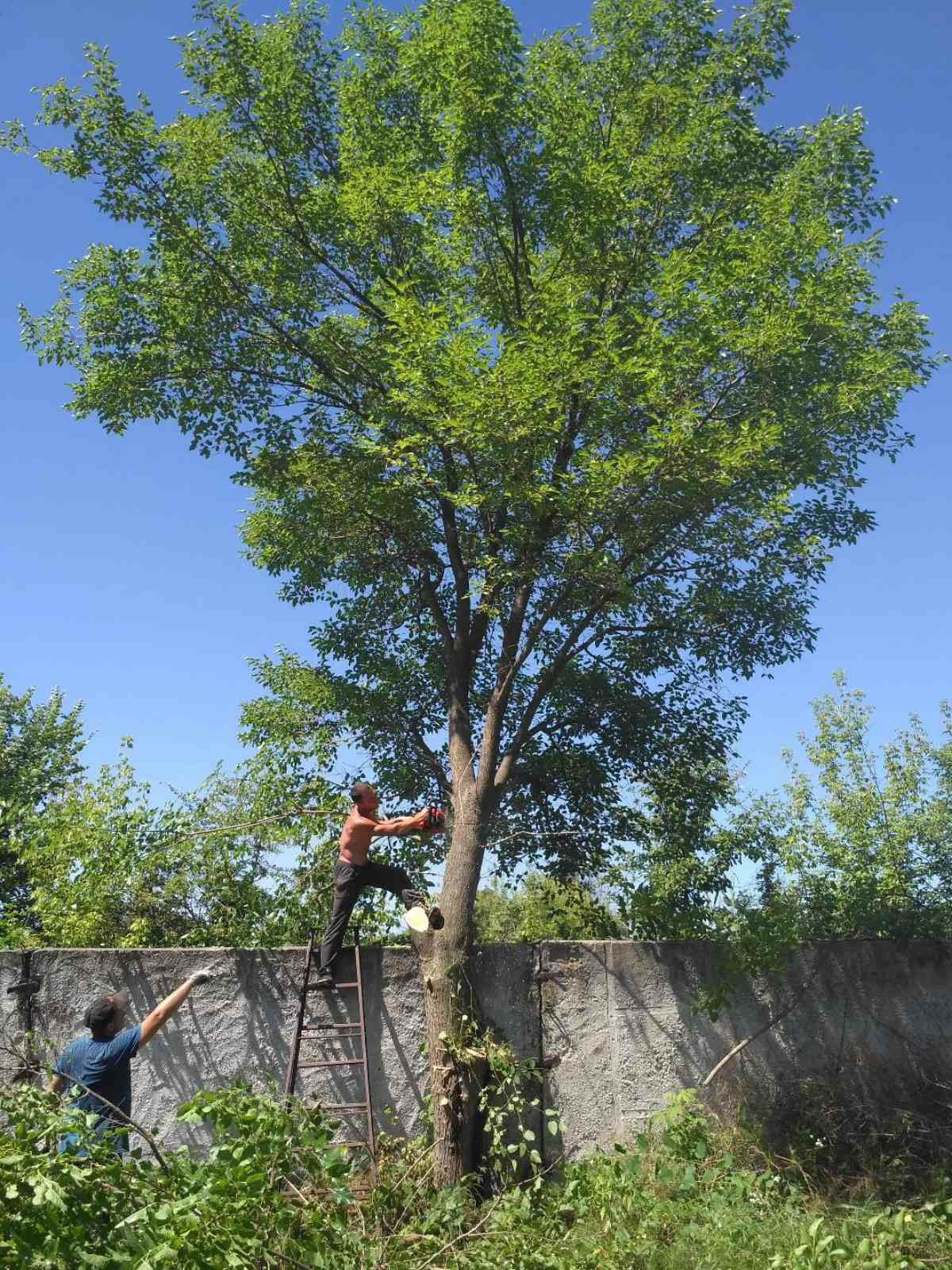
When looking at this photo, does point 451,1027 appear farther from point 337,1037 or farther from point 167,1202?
point 167,1202

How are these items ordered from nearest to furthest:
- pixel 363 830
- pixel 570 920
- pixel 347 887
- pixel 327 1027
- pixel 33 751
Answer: pixel 327 1027 → pixel 347 887 → pixel 363 830 → pixel 570 920 → pixel 33 751

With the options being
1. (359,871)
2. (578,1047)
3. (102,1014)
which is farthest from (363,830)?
(102,1014)

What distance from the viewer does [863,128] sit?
10352mm

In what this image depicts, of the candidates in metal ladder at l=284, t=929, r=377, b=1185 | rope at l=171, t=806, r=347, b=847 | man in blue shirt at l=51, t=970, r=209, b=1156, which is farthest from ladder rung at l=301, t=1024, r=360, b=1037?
man in blue shirt at l=51, t=970, r=209, b=1156

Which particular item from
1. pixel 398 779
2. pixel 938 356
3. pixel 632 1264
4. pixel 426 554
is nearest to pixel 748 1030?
pixel 632 1264

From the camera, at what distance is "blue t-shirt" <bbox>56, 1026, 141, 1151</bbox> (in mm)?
6176

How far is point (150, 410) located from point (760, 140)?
682cm

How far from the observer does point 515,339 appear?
9.66 metres

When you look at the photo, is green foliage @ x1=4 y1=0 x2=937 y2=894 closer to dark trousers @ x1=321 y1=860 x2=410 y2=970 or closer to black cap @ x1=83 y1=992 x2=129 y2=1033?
dark trousers @ x1=321 y1=860 x2=410 y2=970

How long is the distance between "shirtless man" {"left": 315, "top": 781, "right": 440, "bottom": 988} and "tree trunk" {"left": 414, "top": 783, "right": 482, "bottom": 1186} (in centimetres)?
39

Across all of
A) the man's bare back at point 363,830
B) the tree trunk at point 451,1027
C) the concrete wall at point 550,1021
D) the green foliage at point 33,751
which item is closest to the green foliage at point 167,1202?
the tree trunk at point 451,1027

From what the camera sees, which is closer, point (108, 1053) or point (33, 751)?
point (108, 1053)

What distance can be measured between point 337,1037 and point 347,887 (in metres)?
1.18

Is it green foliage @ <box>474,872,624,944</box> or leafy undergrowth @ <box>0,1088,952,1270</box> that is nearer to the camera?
leafy undergrowth @ <box>0,1088,952,1270</box>
